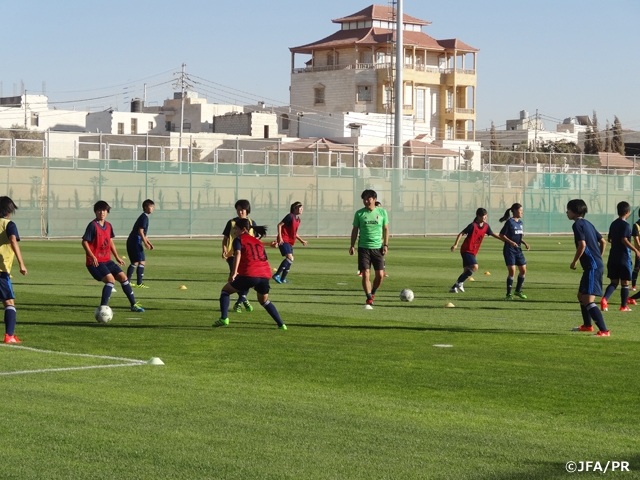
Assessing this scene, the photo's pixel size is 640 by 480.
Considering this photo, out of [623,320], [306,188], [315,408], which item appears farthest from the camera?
[306,188]

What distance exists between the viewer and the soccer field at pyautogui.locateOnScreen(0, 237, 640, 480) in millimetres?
7234

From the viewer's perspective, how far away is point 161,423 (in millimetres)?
8367

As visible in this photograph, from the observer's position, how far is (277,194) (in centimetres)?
4994

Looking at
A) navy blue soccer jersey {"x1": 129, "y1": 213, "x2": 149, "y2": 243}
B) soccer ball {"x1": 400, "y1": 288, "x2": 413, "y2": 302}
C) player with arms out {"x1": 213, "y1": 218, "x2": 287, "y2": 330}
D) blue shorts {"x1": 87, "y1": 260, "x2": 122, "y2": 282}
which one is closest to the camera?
player with arms out {"x1": 213, "y1": 218, "x2": 287, "y2": 330}

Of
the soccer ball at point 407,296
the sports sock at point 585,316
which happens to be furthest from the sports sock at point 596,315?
the soccer ball at point 407,296

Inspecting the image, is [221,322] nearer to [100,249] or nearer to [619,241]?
[100,249]

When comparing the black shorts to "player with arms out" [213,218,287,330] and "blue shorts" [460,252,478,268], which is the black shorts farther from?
"player with arms out" [213,218,287,330]

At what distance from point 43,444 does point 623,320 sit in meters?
10.9

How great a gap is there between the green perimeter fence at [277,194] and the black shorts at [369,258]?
89.6 feet

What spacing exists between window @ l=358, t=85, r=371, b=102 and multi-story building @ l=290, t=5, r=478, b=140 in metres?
0.10

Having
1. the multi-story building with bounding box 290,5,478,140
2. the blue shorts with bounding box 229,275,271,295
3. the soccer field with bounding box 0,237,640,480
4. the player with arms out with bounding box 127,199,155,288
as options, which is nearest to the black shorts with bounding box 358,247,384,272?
the soccer field with bounding box 0,237,640,480

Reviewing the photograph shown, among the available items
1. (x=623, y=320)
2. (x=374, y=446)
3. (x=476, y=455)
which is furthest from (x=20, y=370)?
(x=623, y=320)

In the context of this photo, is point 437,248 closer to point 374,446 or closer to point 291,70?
point 374,446

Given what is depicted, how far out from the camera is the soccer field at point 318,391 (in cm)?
723
